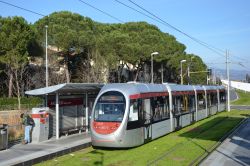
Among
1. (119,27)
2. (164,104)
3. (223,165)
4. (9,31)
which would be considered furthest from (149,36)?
(223,165)

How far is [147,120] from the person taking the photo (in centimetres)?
1833

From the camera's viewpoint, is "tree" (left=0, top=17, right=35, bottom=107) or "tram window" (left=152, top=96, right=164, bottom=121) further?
"tree" (left=0, top=17, right=35, bottom=107)

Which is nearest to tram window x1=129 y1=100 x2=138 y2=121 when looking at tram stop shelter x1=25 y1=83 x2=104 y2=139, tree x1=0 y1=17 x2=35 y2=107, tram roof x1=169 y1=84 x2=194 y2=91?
tram stop shelter x1=25 y1=83 x2=104 y2=139

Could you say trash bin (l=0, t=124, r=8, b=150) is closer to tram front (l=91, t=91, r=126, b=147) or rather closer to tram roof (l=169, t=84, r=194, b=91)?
tram front (l=91, t=91, r=126, b=147)

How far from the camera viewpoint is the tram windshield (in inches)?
657

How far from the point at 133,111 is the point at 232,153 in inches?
171

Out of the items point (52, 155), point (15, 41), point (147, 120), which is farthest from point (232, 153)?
point (15, 41)

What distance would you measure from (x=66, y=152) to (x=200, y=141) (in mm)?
6741

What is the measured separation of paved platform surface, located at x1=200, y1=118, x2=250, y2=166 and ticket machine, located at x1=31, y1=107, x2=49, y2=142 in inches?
306

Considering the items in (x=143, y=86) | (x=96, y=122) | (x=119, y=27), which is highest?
(x=119, y=27)

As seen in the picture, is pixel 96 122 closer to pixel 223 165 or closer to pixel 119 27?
pixel 223 165

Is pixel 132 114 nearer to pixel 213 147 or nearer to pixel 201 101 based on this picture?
pixel 213 147

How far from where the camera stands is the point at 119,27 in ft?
196

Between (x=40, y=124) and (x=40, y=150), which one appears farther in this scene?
(x=40, y=124)
